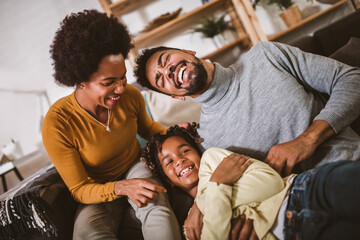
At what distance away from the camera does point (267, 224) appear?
31.2 inches

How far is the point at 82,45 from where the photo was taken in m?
1.12

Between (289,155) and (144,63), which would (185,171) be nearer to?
(289,155)

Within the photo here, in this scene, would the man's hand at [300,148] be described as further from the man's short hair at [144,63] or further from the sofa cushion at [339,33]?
the sofa cushion at [339,33]

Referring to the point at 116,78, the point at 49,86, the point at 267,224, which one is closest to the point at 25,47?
the point at 49,86

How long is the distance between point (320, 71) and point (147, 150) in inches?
39.9

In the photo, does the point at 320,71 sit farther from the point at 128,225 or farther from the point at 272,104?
the point at 128,225

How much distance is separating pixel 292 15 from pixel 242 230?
2.56 m

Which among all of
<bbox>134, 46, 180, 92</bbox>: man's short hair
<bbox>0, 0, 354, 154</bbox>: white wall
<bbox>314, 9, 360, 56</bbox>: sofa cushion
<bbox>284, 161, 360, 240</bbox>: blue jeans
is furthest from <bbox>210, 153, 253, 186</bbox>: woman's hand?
<bbox>0, 0, 354, 154</bbox>: white wall

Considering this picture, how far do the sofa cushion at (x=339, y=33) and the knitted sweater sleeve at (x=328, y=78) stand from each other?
1023 millimetres

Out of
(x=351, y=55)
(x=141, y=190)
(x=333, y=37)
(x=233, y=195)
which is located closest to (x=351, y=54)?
(x=351, y=55)

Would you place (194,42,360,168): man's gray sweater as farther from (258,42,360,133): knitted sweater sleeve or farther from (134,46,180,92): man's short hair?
(134,46,180,92): man's short hair

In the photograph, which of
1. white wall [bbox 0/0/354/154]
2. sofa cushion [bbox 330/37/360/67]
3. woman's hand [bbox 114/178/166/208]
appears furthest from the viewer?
white wall [bbox 0/0/354/154]

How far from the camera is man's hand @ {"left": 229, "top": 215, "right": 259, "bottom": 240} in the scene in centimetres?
80

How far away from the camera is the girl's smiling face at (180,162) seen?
47.2 inches
